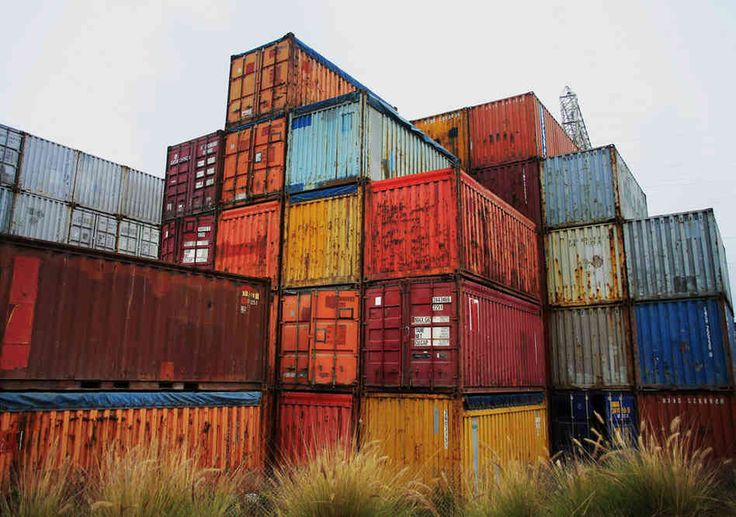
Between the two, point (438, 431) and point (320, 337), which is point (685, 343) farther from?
point (320, 337)

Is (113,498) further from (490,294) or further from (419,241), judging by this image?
(490,294)

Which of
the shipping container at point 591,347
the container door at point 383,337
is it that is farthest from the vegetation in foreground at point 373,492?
the shipping container at point 591,347

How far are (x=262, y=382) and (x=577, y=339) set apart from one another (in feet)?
29.6

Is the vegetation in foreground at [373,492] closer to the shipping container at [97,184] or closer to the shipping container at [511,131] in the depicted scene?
the shipping container at [511,131]

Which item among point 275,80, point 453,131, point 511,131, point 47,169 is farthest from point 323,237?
point 47,169

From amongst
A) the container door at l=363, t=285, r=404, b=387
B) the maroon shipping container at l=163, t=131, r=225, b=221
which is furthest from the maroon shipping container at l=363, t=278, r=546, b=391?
the maroon shipping container at l=163, t=131, r=225, b=221

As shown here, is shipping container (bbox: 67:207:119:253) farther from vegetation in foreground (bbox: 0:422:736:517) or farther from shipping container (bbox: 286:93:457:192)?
vegetation in foreground (bbox: 0:422:736:517)

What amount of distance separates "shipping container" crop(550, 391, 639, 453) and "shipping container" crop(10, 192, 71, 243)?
17.1 metres

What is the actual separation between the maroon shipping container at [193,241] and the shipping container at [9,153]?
732 cm

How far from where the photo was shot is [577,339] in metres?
15.3

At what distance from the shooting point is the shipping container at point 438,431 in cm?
995

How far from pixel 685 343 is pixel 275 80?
41.4ft

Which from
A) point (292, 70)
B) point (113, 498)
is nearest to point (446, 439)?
point (113, 498)

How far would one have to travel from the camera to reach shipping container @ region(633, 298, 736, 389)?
13.3 metres
